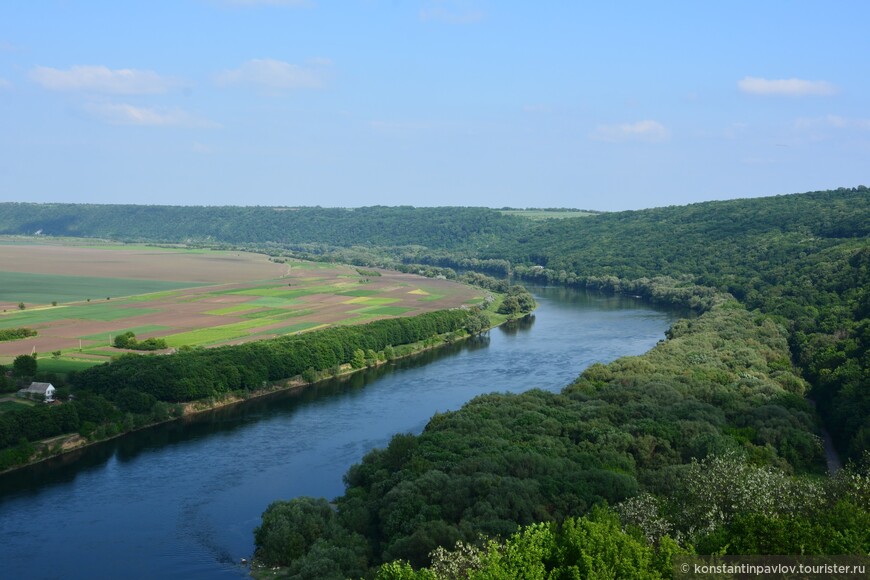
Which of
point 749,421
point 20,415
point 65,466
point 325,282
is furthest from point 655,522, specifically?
point 325,282

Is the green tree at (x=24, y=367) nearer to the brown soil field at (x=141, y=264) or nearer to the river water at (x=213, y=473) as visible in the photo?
the river water at (x=213, y=473)

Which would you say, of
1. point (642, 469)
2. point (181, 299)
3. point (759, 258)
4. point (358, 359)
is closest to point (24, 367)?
point (358, 359)

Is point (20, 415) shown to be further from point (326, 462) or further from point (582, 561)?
point (582, 561)

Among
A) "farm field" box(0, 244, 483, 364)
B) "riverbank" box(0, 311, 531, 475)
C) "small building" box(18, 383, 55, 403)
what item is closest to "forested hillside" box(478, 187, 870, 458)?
"riverbank" box(0, 311, 531, 475)

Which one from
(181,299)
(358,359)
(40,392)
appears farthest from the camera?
(181,299)

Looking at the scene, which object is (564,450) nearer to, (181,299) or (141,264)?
(181,299)

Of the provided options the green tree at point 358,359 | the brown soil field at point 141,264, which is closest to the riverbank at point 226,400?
the green tree at point 358,359

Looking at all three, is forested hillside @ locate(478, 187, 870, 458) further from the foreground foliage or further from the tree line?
the tree line

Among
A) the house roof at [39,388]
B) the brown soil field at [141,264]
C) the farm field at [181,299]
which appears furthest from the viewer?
the brown soil field at [141,264]
